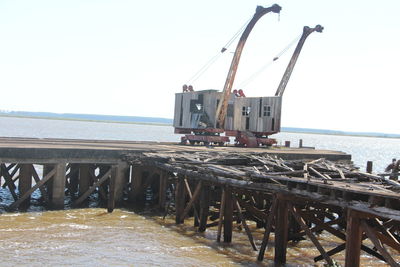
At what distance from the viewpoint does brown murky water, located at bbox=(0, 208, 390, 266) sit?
15.2 metres

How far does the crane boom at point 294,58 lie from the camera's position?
4238 cm

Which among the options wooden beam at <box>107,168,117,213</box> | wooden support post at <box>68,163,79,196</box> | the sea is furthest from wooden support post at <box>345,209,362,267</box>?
wooden support post at <box>68,163,79,196</box>

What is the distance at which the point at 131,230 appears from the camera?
1916 cm

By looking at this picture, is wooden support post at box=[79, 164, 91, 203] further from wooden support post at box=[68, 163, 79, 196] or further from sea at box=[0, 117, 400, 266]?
sea at box=[0, 117, 400, 266]

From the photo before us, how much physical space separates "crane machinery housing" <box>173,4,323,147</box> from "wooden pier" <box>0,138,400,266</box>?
28.9 ft

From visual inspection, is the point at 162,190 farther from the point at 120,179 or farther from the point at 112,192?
the point at 120,179

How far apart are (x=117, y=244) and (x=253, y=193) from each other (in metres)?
4.75

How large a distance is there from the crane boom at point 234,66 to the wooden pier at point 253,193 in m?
9.69

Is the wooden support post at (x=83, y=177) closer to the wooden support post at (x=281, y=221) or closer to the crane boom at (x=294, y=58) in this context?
the wooden support post at (x=281, y=221)

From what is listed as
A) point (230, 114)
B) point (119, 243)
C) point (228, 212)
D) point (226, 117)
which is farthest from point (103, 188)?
point (230, 114)

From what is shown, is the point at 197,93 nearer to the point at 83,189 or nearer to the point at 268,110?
the point at 268,110

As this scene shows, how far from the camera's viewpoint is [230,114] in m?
41.1

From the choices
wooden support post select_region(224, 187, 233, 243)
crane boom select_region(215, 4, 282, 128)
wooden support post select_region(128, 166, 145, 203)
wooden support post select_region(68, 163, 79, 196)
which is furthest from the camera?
crane boom select_region(215, 4, 282, 128)

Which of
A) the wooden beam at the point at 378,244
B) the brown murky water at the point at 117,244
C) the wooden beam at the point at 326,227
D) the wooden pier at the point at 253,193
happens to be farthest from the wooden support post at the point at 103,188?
the wooden beam at the point at 378,244
